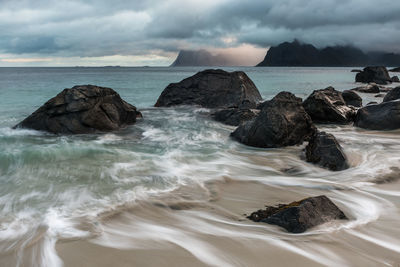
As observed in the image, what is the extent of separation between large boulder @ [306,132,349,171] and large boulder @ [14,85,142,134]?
21.0 ft

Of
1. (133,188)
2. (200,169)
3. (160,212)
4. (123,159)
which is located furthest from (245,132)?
(160,212)

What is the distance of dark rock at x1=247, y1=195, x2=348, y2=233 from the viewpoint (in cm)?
378

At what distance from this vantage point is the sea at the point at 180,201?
3398 mm

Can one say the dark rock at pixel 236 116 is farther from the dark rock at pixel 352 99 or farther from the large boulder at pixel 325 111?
the dark rock at pixel 352 99

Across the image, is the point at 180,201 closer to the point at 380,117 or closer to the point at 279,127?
the point at 279,127

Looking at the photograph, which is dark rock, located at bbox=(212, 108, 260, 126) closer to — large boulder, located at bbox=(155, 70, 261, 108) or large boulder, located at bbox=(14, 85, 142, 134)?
large boulder, located at bbox=(155, 70, 261, 108)

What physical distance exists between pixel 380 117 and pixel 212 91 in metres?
8.50

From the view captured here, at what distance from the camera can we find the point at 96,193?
17.5 feet

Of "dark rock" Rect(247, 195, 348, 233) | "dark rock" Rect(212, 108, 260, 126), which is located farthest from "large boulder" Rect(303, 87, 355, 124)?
"dark rock" Rect(247, 195, 348, 233)

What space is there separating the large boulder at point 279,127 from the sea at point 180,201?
1.08ft

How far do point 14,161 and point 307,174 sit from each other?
627 centimetres

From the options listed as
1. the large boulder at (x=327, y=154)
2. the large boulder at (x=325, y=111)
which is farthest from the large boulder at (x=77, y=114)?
the large boulder at (x=325, y=111)

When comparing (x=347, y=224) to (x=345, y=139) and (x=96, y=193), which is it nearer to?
(x=96, y=193)

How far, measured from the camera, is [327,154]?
687 cm
